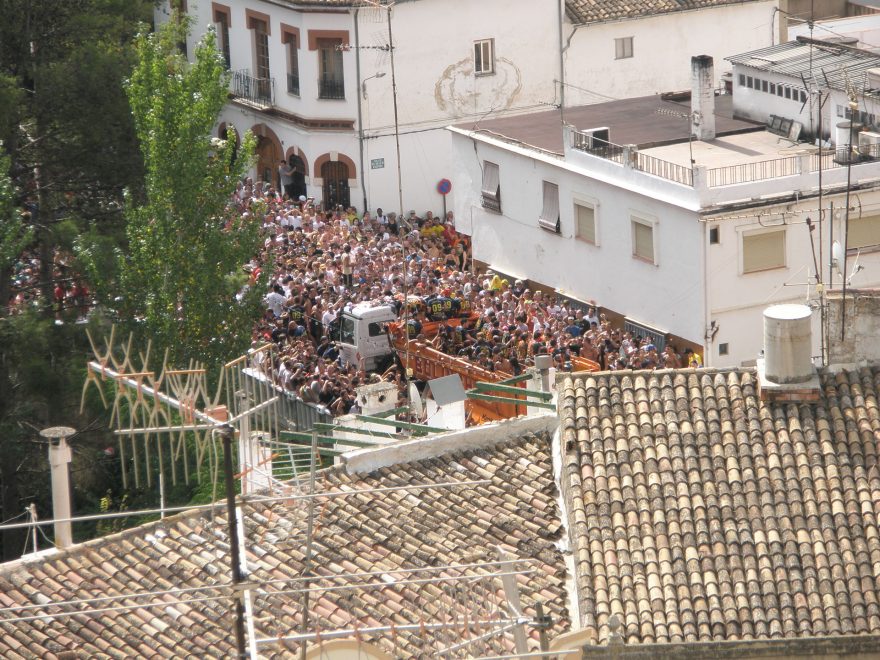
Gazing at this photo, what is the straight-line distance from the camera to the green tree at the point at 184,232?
1257 inches

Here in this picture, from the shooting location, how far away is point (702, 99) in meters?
40.4

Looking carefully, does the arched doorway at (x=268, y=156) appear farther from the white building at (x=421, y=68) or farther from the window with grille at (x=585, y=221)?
the window with grille at (x=585, y=221)

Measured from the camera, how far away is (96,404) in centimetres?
3353

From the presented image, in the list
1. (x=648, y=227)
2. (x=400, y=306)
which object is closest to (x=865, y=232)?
(x=648, y=227)

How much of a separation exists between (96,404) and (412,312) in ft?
22.6

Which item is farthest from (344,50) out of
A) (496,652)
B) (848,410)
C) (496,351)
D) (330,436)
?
(496,652)

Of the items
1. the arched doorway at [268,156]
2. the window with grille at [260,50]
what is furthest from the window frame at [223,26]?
the arched doorway at [268,156]

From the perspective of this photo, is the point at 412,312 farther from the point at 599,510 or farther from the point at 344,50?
the point at 599,510

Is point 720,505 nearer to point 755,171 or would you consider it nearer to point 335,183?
point 755,171

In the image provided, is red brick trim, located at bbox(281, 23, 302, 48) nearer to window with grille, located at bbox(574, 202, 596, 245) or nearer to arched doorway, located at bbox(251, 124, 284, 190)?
arched doorway, located at bbox(251, 124, 284, 190)

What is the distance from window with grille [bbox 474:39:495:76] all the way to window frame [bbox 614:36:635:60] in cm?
363

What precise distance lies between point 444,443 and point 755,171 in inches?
641

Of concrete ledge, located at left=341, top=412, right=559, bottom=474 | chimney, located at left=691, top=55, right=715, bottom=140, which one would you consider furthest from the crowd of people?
concrete ledge, located at left=341, top=412, right=559, bottom=474

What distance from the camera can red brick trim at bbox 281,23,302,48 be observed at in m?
49.5
